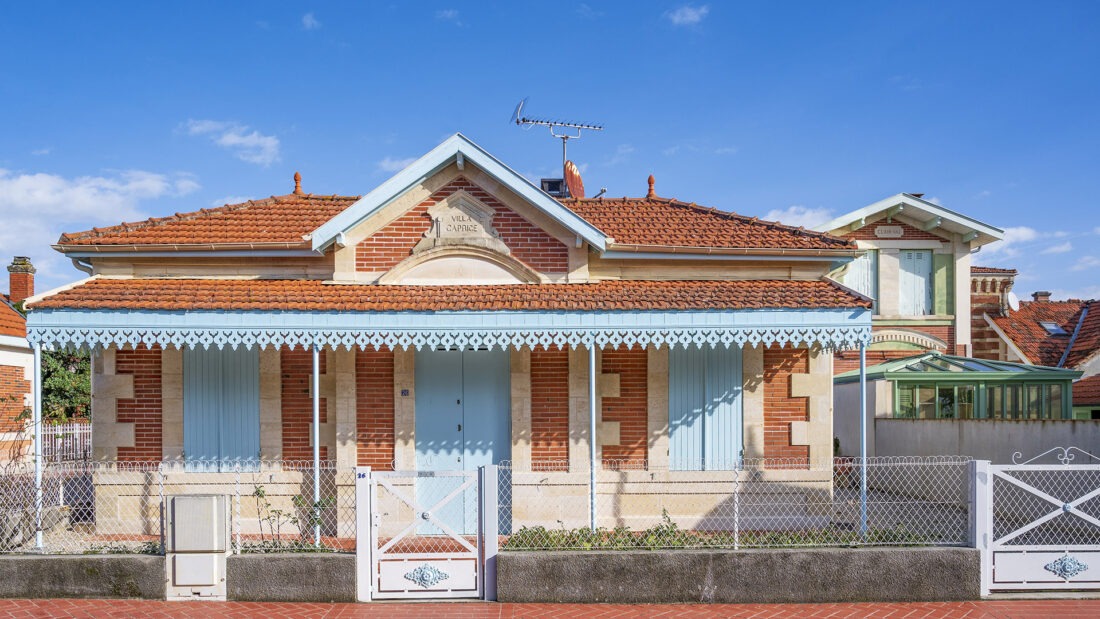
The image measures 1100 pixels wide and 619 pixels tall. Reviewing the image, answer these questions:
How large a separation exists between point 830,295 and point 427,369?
16.7 feet

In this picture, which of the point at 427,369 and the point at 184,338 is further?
the point at 427,369

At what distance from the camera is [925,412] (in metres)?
12.8

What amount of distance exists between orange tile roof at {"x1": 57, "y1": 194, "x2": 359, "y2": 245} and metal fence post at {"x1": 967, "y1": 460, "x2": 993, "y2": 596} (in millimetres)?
7981

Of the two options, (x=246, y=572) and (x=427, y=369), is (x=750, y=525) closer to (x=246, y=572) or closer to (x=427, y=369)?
(x=427, y=369)

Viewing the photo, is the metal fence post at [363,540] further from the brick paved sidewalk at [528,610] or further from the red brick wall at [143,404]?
the red brick wall at [143,404]

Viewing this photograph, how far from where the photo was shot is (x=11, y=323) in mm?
18203

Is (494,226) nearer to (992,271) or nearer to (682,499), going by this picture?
(682,499)

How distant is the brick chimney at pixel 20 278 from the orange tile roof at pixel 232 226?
1710 centimetres

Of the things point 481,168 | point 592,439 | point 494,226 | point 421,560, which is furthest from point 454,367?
point 421,560

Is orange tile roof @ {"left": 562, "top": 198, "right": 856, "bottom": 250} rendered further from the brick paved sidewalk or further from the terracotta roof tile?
the terracotta roof tile

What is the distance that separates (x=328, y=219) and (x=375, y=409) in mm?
2887

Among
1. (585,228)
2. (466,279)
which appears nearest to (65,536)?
(466,279)

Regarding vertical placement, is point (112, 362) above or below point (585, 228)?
below

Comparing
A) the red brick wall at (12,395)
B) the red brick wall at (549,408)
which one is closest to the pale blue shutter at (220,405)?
the red brick wall at (549,408)
